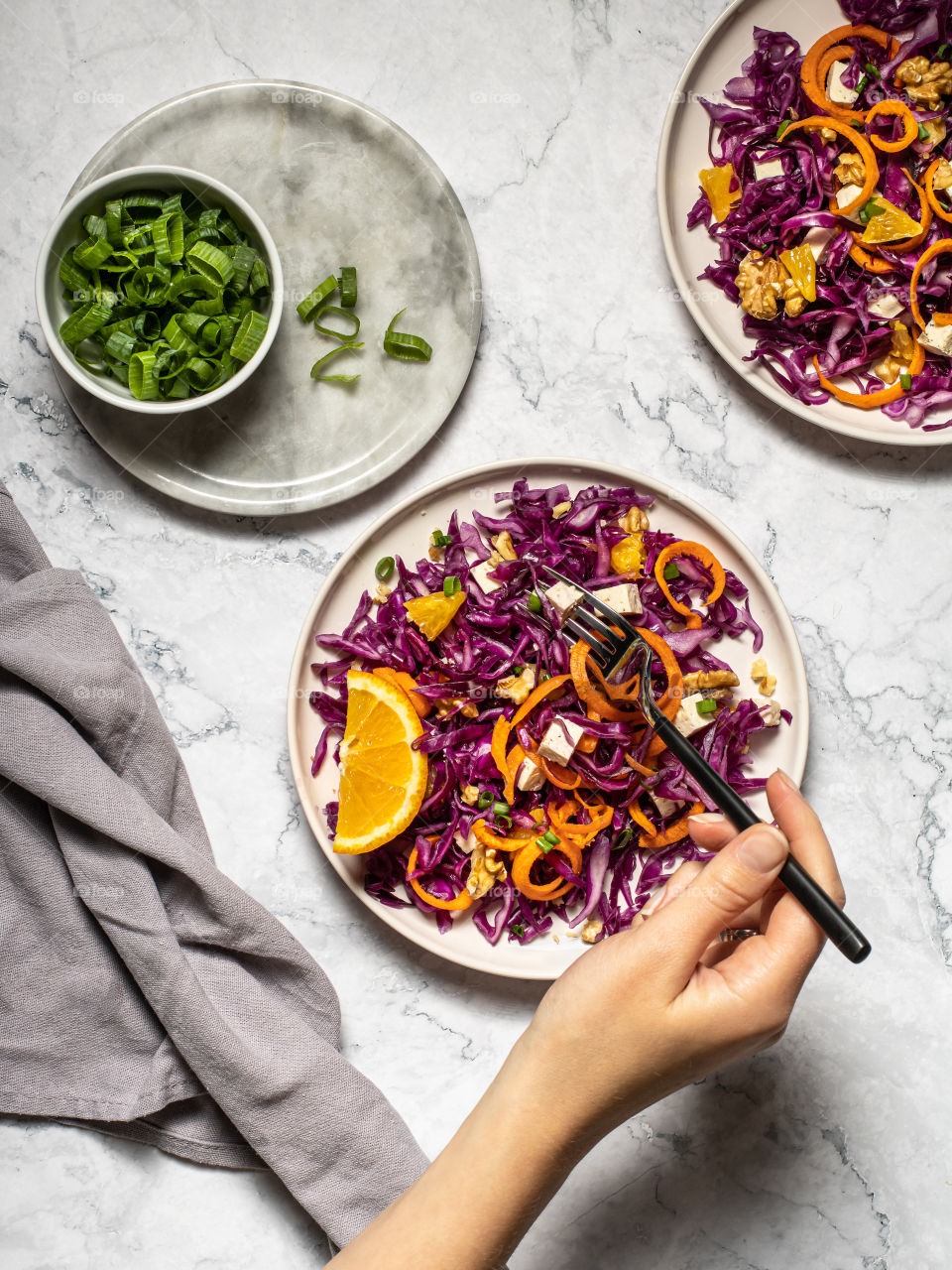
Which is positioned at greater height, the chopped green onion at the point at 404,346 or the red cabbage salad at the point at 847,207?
the red cabbage salad at the point at 847,207

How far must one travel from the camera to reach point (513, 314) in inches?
85.8

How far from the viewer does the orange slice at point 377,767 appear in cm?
189

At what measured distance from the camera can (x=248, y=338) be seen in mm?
1968

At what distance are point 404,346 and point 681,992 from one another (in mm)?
1376

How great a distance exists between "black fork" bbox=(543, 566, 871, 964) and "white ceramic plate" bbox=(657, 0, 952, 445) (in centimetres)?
60

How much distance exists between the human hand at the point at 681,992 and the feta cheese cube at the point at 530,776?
1.49 ft

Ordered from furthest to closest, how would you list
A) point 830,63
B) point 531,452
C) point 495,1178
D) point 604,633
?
point 531,452 → point 830,63 → point 604,633 → point 495,1178

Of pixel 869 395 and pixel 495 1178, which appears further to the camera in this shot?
pixel 869 395

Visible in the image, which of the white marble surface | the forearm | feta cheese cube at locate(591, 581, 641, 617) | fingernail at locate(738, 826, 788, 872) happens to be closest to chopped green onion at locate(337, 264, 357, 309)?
the white marble surface

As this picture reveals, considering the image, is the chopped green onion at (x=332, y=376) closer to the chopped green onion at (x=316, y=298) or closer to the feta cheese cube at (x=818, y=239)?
the chopped green onion at (x=316, y=298)

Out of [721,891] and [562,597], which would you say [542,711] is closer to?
[562,597]

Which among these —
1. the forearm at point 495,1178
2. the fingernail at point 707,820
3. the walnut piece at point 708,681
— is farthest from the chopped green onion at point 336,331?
the forearm at point 495,1178

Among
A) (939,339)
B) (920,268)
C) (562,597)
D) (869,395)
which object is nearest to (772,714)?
(562,597)

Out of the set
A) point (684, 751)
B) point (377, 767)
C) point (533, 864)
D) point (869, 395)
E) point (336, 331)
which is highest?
point (869, 395)
